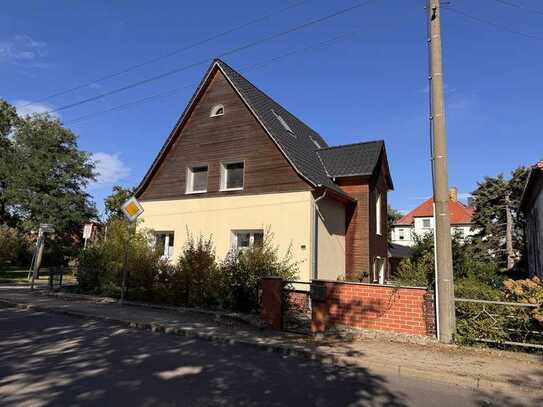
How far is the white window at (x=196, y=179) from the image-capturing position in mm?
17500

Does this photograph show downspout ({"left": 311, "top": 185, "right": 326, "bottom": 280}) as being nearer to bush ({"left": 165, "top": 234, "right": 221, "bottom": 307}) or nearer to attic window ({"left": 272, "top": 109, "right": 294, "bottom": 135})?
bush ({"left": 165, "top": 234, "right": 221, "bottom": 307})

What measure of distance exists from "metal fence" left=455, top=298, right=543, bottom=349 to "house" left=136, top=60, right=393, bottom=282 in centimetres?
669

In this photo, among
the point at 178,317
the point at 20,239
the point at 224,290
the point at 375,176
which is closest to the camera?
the point at 178,317

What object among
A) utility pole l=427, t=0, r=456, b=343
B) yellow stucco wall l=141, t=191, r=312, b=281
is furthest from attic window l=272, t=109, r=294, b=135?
utility pole l=427, t=0, r=456, b=343

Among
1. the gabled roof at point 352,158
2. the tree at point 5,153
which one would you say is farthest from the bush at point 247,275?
the tree at point 5,153

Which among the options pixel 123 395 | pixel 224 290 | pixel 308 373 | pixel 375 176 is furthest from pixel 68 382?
pixel 375 176

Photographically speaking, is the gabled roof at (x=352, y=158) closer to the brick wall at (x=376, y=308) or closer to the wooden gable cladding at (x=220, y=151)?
Result: the wooden gable cladding at (x=220, y=151)

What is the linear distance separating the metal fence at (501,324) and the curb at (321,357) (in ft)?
6.19

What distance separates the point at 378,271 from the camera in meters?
19.9

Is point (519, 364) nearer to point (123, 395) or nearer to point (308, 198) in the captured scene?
point (123, 395)

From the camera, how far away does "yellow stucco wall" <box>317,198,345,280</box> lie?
14867mm

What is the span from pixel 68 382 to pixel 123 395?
987mm

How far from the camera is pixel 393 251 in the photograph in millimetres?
34969

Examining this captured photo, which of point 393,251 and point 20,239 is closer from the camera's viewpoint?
point 20,239
